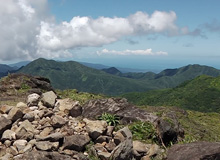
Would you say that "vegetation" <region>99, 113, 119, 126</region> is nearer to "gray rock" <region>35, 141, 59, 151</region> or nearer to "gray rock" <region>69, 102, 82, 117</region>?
"gray rock" <region>69, 102, 82, 117</region>

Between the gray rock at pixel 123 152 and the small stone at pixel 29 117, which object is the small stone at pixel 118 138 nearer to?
the gray rock at pixel 123 152

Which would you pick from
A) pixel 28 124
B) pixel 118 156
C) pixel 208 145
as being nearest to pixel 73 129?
pixel 28 124

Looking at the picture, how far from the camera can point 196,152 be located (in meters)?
11.6

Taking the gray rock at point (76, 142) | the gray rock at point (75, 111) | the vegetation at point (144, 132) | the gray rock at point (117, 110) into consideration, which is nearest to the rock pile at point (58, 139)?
the gray rock at point (76, 142)

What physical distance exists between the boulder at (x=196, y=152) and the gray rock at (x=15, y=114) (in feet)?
33.8

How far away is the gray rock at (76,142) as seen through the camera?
13328mm

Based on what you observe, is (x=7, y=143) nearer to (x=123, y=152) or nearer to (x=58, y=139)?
(x=58, y=139)

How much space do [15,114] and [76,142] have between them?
203 inches

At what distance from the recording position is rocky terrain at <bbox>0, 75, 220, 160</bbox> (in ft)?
40.7

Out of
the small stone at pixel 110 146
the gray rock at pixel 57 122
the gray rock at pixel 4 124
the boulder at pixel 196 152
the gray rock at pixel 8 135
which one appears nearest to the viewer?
the boulder at pixel 196 152

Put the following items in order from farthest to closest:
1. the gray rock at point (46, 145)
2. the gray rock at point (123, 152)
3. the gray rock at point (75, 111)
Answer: the gray rock at point (75, 111), the gray rock at point (123, 152), the gray rock at point (46, 145)

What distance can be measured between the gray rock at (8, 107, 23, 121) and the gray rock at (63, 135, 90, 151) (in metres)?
4.32

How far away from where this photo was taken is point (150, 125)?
57.6 ft

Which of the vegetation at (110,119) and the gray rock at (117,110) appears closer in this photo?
the vegetation at (110,119)
